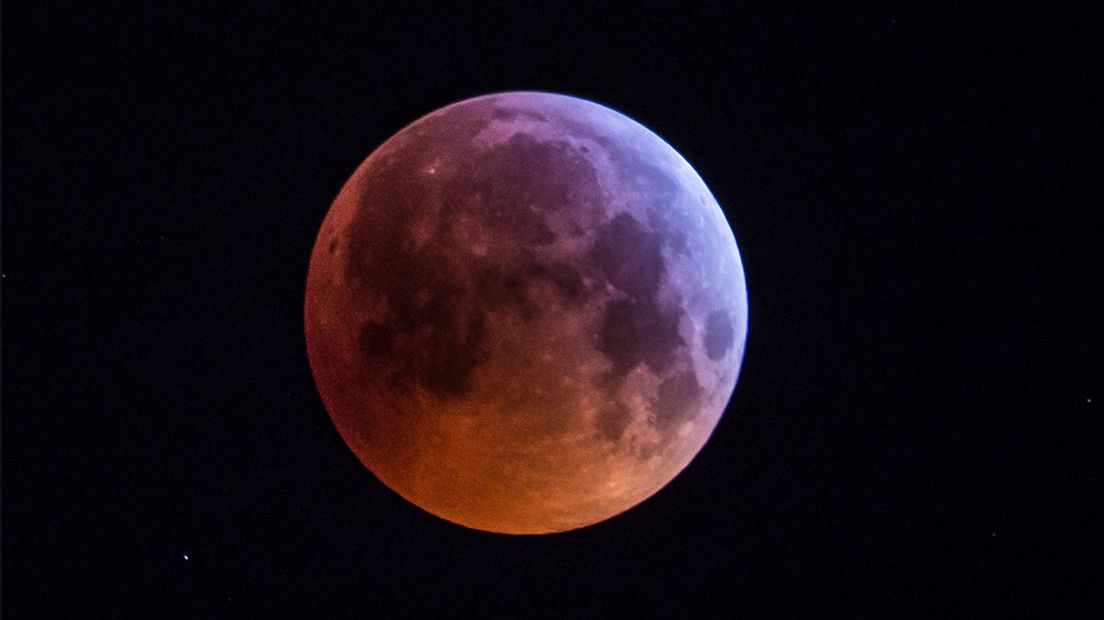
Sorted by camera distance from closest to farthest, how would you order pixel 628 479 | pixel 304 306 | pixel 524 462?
pixel 524 462, pixel 628 479, pixel 304 306

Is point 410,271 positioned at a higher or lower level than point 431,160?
lower

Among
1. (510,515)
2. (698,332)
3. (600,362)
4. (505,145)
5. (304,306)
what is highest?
(505,145)

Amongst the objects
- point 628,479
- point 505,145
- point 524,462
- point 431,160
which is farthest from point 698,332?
point 431,160

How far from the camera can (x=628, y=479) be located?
481cm

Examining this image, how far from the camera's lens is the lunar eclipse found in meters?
4.23

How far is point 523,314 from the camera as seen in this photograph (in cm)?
418

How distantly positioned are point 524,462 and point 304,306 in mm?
2152

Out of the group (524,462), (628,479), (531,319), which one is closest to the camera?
(531,319)

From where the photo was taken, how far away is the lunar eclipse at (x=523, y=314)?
4230 mm

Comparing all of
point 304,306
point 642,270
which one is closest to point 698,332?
point 642,270

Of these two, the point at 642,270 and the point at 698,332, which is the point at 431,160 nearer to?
the point at 642,270

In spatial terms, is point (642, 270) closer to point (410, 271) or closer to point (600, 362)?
point (600, 362)

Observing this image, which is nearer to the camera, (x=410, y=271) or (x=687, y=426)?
(x=410, y=271)

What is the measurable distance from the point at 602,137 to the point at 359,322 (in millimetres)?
1940
